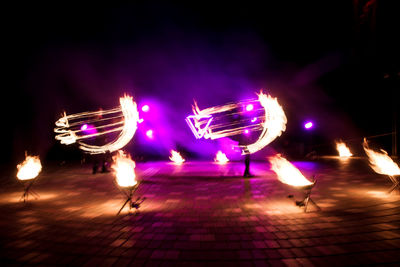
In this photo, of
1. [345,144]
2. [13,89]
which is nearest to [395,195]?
[345,144]

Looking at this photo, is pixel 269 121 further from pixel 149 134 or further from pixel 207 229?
pixel 149 134

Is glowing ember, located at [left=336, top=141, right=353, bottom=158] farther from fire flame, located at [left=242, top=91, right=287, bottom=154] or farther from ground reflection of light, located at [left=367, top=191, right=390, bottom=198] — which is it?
ground reflection of light, located at [left=367, top=191, right=390, bottom=198]

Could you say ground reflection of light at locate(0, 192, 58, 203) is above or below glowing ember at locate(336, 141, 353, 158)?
below

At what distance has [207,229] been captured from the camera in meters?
4.38

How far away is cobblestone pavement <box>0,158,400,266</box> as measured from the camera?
3334 millimetres

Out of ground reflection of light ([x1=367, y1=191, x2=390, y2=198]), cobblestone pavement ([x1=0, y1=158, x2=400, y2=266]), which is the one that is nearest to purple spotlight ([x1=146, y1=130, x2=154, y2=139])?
cobblestone pavement ([x1=0, y1=158, x2=400, y2=266])

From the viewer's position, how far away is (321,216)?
4914mm

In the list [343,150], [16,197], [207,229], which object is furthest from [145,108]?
[343,150]

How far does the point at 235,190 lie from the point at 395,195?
171 inches

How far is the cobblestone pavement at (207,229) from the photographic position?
10.9 ft

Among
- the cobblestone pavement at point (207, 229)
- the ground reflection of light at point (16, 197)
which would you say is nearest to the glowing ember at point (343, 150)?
the cobblestone pavement at point (207, 229)

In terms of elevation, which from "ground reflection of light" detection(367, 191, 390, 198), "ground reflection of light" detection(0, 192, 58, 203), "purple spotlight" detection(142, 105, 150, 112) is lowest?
"ground reflection of light" detection(0, 192, 58, 203)

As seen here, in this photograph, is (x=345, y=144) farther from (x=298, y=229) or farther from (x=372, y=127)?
(x=298, y=229)

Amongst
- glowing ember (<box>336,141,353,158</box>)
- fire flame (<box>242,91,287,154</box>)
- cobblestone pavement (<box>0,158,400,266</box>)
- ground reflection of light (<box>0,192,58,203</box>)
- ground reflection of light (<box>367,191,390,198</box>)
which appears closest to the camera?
cobblestone pavement (<box>0,158,400,266</box>)
